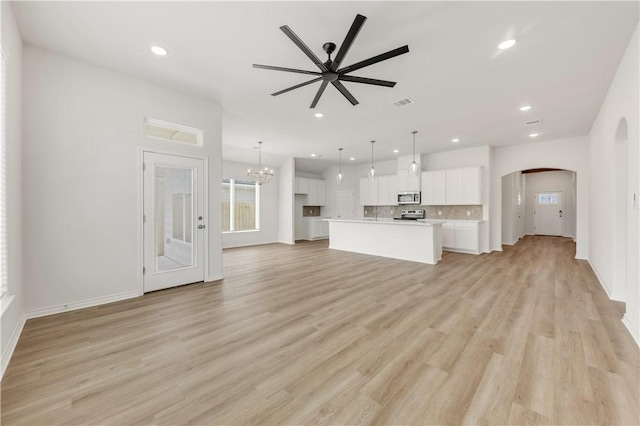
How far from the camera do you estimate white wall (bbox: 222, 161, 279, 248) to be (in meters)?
8.32

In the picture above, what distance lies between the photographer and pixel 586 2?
2.20m

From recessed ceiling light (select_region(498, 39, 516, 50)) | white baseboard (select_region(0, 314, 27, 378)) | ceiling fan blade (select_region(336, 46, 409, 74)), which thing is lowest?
white baseboard (select_region(0, 314, 27, 378))

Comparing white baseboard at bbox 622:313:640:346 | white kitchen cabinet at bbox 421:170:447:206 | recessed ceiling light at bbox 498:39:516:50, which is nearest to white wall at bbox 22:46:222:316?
recessed ceiling light at bbox 498:39:516:50

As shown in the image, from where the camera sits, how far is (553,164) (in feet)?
21.6

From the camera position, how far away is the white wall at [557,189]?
1054 centimetres

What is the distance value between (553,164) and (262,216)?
8560mm

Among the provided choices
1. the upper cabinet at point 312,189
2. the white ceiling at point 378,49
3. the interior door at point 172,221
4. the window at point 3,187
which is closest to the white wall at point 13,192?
the window at point 3,187

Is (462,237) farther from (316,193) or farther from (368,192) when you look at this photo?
(316,193)

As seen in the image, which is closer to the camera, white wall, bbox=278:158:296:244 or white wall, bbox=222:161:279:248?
white wall, bbox=222:161:279:248

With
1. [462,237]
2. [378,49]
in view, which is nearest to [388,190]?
[462,237]

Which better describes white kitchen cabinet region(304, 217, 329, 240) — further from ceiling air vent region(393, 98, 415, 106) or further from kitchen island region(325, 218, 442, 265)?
ceiling air vent region(393, 98, 415, 106)

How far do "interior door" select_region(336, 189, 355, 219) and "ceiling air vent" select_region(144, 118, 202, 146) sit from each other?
696 cm

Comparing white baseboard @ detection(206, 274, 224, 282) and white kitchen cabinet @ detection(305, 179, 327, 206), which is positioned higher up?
white kitchen cabinet @ detection(305, 179, 327, 206)

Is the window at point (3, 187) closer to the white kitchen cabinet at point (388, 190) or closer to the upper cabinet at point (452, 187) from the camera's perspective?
the upper cabinet at point (452, 187)
